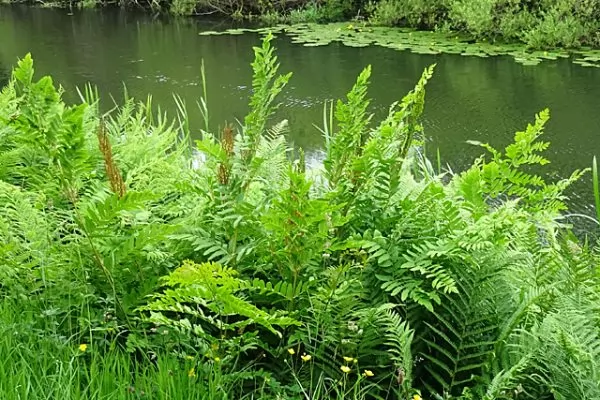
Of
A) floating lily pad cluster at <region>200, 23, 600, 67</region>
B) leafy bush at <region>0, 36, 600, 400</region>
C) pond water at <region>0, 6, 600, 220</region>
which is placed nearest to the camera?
leafy bush at <region>0, 36, 600, 400</region>

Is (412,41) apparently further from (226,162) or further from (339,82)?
(226,162)

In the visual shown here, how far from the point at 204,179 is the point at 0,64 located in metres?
10.5

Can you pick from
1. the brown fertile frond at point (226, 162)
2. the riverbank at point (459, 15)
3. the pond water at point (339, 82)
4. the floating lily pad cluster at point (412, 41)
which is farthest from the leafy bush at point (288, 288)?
the riverbank at point (459, 15)

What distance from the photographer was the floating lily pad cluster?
10938 mm

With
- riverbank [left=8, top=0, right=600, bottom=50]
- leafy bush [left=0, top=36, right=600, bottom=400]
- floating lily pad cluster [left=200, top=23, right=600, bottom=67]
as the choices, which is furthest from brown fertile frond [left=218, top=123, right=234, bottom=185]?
riverbank [left=8, top=0, right=600, bottom=50]

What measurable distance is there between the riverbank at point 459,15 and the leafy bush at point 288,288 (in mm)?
10988

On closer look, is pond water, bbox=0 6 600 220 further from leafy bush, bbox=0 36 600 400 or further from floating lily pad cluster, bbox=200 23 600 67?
leafy bush, bbox=0 36 600 400

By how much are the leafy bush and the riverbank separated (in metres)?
11.0

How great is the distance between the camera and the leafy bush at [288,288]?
1.32 m

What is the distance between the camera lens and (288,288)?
1392mm

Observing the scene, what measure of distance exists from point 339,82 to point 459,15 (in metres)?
4.23

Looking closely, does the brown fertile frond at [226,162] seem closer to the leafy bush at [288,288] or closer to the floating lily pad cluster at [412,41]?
the leafy bush at [288,288]

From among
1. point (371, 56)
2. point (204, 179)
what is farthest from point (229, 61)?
point (204, 179)

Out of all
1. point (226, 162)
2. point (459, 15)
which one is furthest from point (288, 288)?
point (459, 15)
